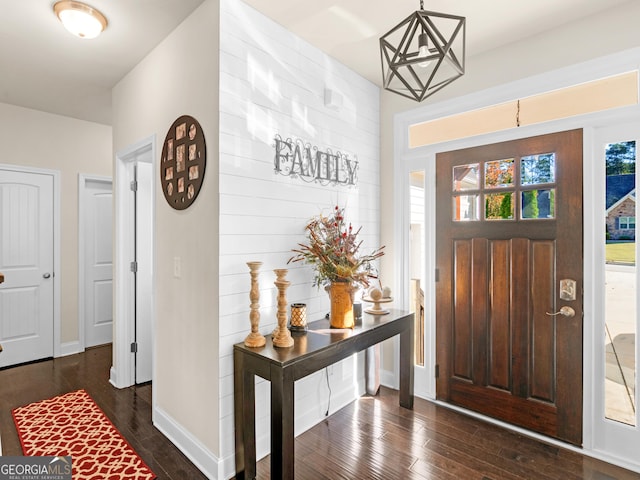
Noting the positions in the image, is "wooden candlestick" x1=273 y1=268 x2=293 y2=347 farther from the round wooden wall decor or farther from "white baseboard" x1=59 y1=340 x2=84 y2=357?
"white baseboard" x1=59 y1=340 x2=84 y2=357

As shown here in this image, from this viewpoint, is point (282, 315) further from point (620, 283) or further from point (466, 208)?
point (620, 283)

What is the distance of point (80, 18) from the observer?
7.22ft

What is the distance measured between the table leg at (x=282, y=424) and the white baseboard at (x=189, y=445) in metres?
0.47

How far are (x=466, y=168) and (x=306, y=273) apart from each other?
1.52 metres

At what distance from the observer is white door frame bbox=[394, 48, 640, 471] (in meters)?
2.24

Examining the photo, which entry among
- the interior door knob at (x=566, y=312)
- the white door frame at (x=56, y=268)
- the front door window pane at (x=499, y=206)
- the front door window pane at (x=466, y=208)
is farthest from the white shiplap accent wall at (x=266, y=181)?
the white door frame at (x=56, y=268)

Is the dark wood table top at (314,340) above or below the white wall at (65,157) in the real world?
below

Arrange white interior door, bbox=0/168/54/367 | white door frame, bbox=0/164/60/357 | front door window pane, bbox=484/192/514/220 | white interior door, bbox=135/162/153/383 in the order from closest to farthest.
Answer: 1. front door window pane, bbox=484/192/514/220
2. white interior door, bbox=135/162/153/383
3. white interior door, bbox=0/168/54/367
4. white door frame, bbox=0/164/60/357

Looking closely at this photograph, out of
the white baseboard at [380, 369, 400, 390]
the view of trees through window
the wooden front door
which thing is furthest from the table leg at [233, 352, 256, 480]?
the view of trees through window

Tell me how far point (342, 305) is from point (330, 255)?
→ 1.15 feet

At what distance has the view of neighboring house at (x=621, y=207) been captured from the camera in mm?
2168

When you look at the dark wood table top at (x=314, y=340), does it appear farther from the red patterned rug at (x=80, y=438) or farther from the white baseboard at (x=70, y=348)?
the white baseboard at (x=70, y=348)

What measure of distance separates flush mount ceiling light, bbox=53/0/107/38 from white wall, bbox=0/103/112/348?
2325 millimetres

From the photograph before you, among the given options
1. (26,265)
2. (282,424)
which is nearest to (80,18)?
(282,424)
